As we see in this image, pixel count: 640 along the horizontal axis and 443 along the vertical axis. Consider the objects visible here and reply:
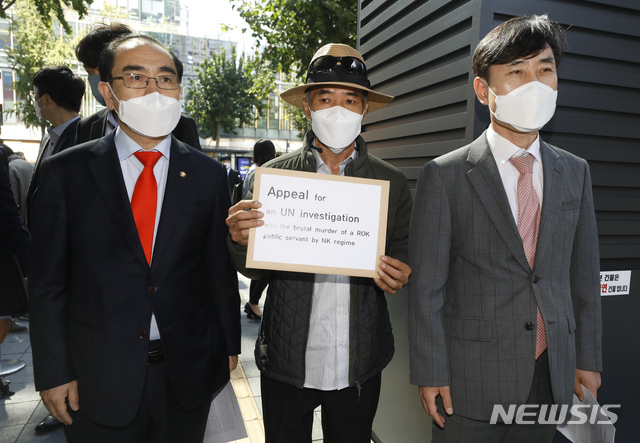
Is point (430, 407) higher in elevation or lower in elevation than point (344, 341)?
lower

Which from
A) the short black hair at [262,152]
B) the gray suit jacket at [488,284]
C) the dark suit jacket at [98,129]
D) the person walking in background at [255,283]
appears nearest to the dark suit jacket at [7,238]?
the dark suit jacket at [98,129]

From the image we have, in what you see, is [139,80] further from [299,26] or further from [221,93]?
[221,93]

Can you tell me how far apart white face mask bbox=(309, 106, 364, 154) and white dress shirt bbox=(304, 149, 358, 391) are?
0.67 metres

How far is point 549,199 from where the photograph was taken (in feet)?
5.90

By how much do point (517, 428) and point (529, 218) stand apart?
87cm

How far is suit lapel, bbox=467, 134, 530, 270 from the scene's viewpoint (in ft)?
5.72

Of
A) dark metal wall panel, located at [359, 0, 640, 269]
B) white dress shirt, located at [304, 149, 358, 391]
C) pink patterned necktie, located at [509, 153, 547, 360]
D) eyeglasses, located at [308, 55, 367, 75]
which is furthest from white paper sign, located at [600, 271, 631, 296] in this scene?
eyeglasses, located at [308, 55, 367, 75]

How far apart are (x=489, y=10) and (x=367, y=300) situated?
5.14 feet

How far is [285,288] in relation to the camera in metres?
2.11

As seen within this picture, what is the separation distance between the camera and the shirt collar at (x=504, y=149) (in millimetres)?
1863

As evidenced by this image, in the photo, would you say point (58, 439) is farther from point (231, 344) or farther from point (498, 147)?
point (498, 147)

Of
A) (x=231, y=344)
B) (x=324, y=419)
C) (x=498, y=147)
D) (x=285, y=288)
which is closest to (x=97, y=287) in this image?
(x=231, y=344)

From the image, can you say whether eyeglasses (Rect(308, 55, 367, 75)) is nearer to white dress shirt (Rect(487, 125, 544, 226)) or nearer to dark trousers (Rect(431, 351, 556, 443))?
white dress shirt (Rect(487, 125, 544, 226))

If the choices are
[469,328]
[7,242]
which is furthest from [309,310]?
[7,242]
